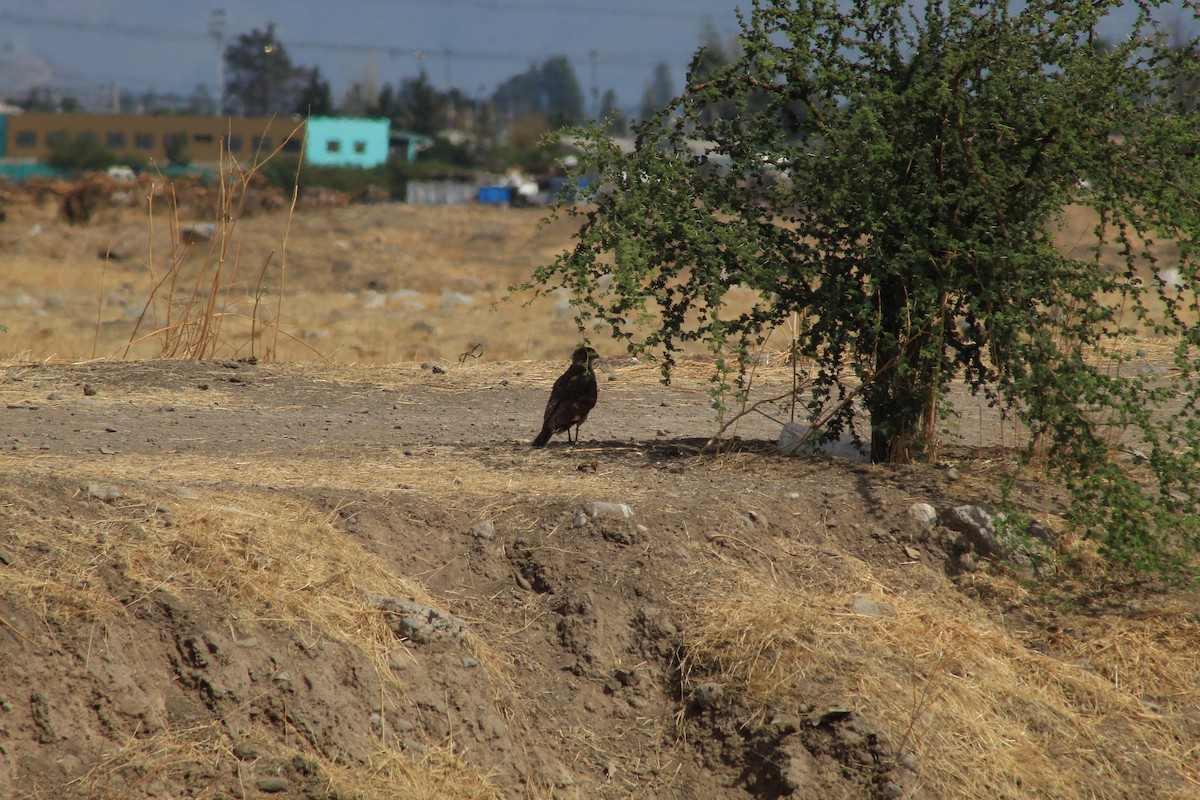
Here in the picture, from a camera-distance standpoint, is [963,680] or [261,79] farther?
[261,79]

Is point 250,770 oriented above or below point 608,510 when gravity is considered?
below

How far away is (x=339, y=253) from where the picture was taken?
27.3 m

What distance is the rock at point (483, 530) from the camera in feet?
15.0

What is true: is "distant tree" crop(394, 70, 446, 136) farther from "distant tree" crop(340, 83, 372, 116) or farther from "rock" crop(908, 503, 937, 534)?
"rock" crop(908, 503, 937, 534)

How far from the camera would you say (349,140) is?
7012 cm

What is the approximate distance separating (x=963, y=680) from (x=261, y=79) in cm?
9923

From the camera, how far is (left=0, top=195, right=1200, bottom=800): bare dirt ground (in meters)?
3.64

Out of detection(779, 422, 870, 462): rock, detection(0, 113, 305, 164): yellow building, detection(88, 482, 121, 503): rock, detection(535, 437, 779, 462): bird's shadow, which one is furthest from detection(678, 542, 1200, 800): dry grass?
detection(0, 113, 305, 164): yellow building

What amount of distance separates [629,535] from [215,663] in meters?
1.60

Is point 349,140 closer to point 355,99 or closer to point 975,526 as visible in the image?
point 355,99

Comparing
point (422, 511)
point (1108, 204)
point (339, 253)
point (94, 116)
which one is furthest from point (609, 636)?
point (94, 116)

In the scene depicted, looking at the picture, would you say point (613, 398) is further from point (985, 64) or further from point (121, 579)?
point (121, 579)

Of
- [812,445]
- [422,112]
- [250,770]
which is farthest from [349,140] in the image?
[250,770]

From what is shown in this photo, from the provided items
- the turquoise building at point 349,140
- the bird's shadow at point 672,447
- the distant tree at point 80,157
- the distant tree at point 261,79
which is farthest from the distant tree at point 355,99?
the bird's shadow at point 672,447
